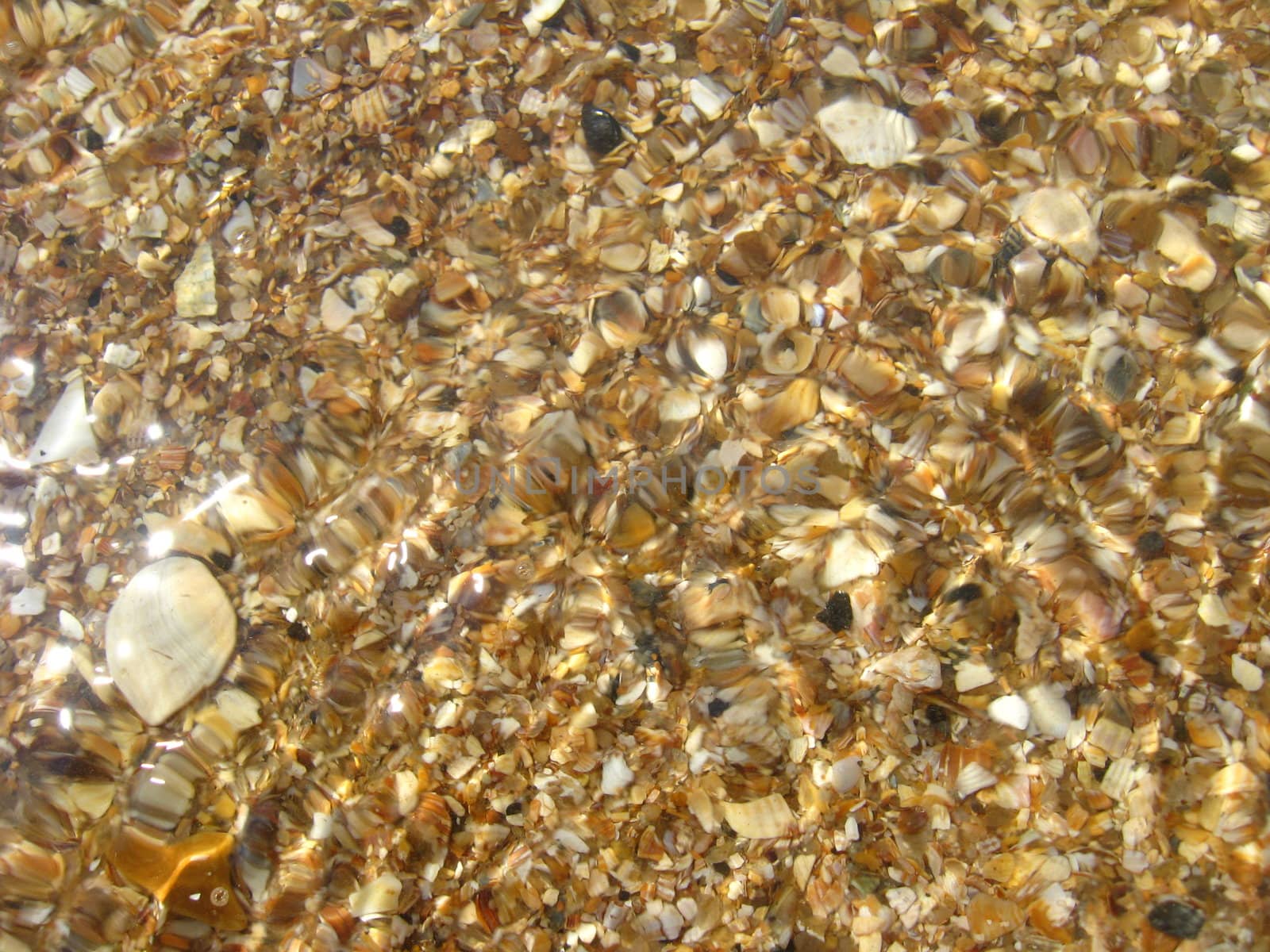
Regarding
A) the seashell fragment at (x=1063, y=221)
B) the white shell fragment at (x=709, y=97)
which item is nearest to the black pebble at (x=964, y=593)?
the seashell fragment at (x=1063, y=221)

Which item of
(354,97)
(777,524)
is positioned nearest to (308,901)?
(777,524)

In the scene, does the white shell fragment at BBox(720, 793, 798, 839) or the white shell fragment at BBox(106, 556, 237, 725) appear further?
the white shell fragment at BBox(106, 556, 237, 725)

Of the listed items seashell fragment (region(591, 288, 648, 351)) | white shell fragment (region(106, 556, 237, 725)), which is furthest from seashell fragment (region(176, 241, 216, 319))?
seashell fragment (region(591, 288, 648, 351))

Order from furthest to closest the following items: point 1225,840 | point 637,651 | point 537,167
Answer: point 537,167 → point 637,651 → point 1225,840

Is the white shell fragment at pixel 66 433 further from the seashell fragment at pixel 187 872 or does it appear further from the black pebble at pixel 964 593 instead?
the black pebble at pixel 964 593

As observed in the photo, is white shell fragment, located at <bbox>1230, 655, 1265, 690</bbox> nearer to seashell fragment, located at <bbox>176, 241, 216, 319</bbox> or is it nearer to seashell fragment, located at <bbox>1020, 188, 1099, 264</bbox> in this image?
seashell fragment, located at <bbox>1020, 188, 1099, 264</bbox>

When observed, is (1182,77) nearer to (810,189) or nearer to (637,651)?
(810,189)
